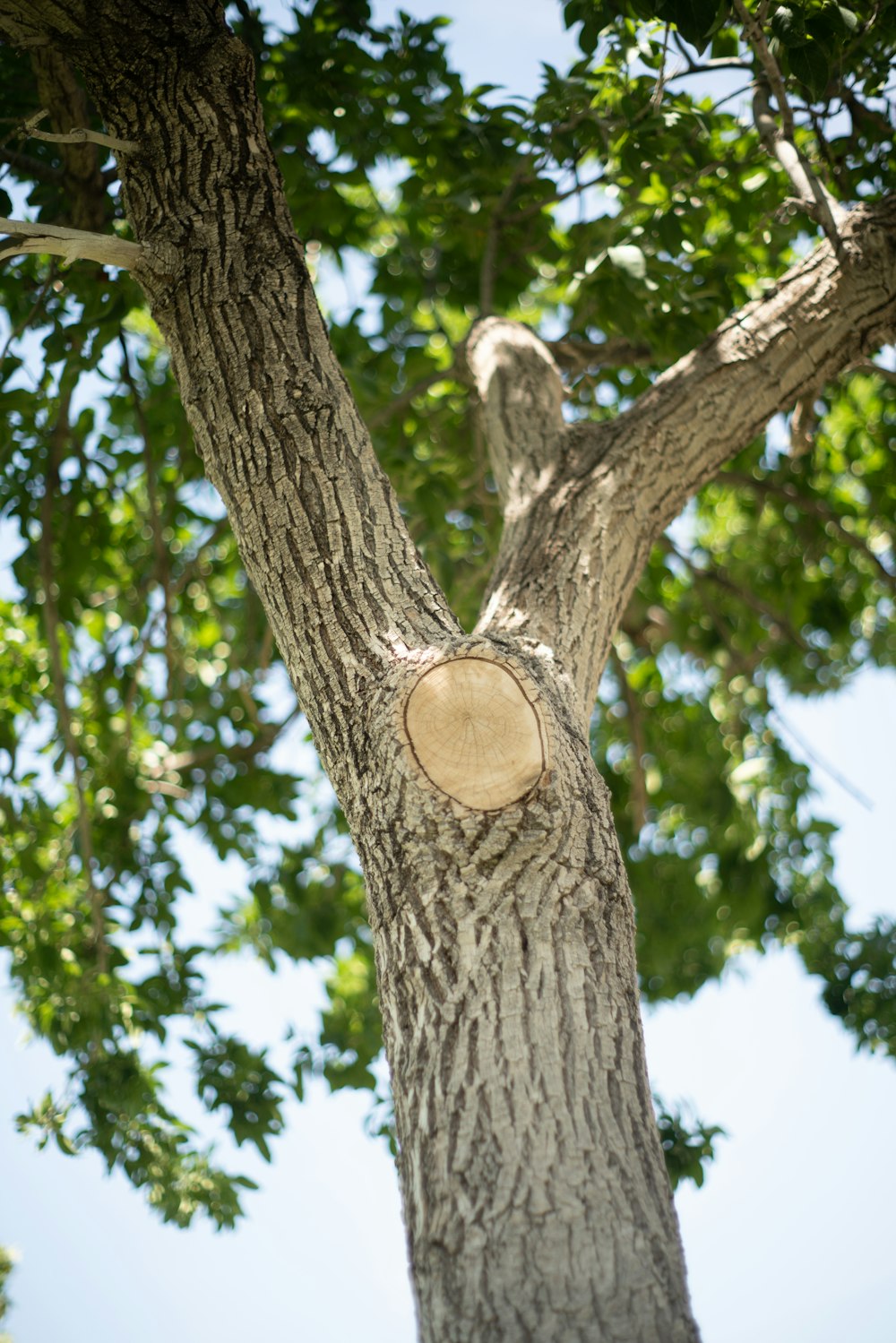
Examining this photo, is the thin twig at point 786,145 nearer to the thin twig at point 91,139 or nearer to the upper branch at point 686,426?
the upper branch at point 686,426

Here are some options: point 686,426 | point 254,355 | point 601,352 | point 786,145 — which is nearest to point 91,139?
point 254,355

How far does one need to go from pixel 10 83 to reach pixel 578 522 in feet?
7.11

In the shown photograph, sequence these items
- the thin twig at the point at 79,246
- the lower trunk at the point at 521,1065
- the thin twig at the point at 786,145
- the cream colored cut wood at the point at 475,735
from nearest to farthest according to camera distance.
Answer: the lower trunk at the point at 521,1065
the cream colored cut wood at the point at 475,735
the thin twig at the point at 79,246
the thin twig at the point at 786,145

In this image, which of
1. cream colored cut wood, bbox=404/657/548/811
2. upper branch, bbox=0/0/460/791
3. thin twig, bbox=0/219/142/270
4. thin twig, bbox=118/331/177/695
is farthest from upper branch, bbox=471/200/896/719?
thin twig, bbox=118/331/177/695

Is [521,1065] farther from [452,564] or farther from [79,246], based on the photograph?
[452,564]

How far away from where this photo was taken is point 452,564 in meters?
4.11

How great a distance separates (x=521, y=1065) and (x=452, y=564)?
2805 mm

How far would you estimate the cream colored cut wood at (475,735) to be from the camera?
1.65 metres

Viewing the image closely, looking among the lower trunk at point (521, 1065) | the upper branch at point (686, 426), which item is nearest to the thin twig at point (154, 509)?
the upper branch at point (686, 426)

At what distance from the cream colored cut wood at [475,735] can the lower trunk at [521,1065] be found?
3cm

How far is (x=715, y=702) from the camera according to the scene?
19.1 ft

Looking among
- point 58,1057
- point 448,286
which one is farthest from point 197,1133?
point 448,286

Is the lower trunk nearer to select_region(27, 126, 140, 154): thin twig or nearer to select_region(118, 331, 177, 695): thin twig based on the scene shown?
select_region(27, 126, 140, 154): thin twig

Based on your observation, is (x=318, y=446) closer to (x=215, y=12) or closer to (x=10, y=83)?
(x=215, y=12)
